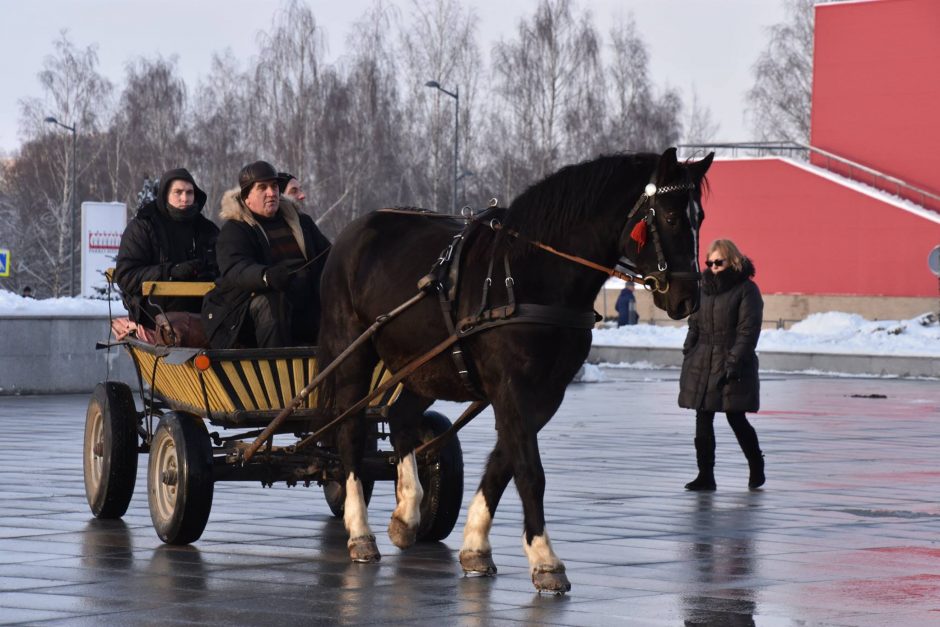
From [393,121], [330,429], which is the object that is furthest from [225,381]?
[393,121]

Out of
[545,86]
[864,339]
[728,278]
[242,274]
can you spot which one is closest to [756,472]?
[728,278]

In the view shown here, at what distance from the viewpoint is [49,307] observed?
2339 cm

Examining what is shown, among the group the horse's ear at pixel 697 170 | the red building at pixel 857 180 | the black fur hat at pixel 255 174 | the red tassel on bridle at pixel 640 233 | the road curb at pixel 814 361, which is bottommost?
the road curb at pixel 814 361

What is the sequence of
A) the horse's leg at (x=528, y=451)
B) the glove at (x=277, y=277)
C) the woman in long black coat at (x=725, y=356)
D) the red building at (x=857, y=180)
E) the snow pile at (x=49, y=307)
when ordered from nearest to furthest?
the horse's leg at (x=528, y=451) → the glove at (x=277, y=277) → the woman in long black coat at (x=725, y=356) → the snow pile at (x=49, y=307) → the red building at (x=857, y=180)

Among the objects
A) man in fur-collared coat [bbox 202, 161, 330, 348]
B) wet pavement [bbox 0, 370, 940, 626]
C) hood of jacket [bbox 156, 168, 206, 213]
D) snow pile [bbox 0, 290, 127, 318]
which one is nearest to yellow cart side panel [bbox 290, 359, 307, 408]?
man in fur-collared coat [bbox 202, 161, 330, 348]

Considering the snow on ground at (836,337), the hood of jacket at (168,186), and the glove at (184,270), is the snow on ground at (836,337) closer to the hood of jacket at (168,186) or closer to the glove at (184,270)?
the hood of jacket at (168,186)

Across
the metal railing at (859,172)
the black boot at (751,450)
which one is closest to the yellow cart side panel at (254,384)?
the black boot at (751,450)

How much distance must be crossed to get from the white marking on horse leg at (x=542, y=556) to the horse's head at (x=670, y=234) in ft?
3.69

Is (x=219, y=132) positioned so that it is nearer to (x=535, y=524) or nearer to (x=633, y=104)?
(x=633, y=104)

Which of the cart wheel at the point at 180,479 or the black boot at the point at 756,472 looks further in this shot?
the black boot at the point at 756,472

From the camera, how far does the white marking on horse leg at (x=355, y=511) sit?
8781mm

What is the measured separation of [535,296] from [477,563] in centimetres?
123

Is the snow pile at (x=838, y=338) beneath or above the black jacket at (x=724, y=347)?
beneath

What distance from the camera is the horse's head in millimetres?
7711
